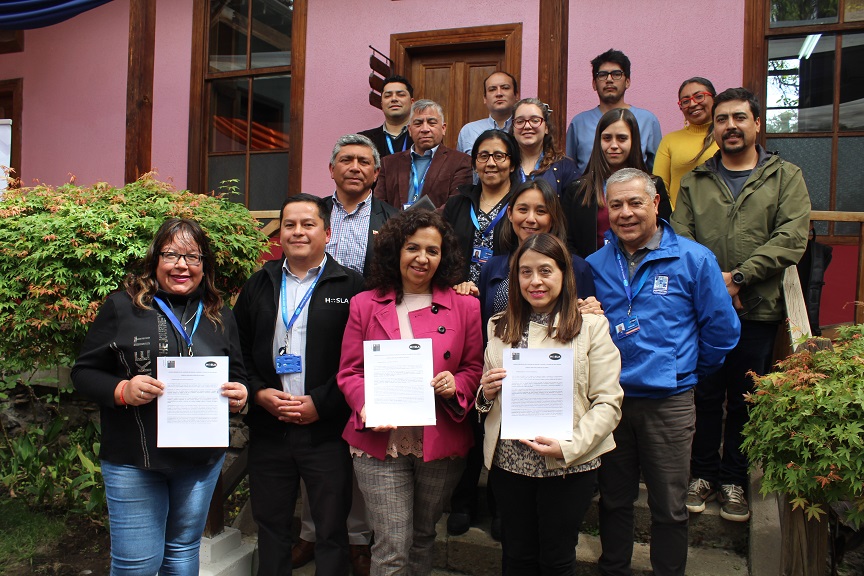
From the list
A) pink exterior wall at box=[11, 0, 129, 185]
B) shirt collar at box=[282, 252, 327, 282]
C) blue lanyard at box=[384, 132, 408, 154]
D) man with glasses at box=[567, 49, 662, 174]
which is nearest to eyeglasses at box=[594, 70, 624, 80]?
man with glasses at box=[567, 49, 662, 174]

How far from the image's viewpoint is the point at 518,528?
3.01 metres

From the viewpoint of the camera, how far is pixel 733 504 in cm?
375

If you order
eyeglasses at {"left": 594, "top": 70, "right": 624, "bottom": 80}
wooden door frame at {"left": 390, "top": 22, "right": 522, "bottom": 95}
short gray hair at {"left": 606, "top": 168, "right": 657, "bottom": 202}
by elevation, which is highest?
wooden door frame at {"left": 390, "top": 22, "right": 522, "bottom": 95}

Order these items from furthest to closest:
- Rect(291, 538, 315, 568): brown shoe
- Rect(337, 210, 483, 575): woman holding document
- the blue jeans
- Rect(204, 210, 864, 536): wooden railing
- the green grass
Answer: the green grass, Rect(291, 538, 315, 568): brown shoe, Rect(204, 210, 864, 536): wooden railing, Rect(337, 210, 483, 575): woman holding document, the blue jeans

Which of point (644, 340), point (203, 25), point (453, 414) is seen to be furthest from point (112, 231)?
point (203, 25)

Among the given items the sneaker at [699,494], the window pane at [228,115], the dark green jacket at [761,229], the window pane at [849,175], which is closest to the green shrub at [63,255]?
the dark green jacket at [761,229]

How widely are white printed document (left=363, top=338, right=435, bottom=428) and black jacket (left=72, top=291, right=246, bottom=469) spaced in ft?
2.41

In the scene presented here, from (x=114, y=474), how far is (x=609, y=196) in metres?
2.49

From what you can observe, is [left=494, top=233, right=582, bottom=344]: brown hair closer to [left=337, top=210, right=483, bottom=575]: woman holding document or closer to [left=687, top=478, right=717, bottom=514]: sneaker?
[left=337, top=210, right=483, bottom=575]: woman holding document

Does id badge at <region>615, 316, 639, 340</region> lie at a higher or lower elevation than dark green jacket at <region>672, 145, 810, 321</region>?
lower

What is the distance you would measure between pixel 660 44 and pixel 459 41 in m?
1.95

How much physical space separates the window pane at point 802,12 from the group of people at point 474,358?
9.70ft

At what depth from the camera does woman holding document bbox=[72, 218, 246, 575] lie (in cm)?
279

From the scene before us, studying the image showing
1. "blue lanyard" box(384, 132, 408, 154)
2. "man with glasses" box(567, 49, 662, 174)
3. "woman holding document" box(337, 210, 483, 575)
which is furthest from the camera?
"blue lanyard" box(384, 132, 408, 154)
